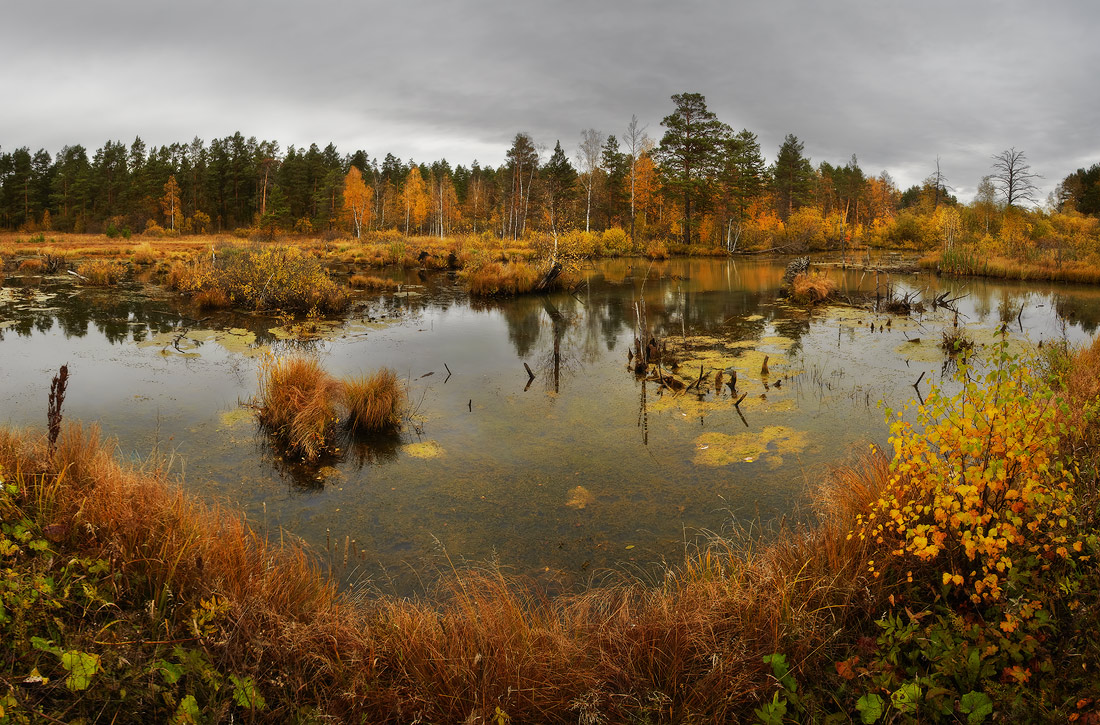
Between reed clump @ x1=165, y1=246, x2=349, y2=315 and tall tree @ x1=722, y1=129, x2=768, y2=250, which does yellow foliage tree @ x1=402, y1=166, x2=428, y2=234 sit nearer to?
tall tree @ x1=722, y1=129, x2=768, y2=250

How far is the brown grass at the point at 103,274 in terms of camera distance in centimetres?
2258

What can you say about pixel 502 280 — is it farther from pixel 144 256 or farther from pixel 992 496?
pixel 144 256

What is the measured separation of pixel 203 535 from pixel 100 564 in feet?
2.00

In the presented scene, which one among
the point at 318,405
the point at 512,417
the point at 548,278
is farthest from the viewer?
the point at 548,278

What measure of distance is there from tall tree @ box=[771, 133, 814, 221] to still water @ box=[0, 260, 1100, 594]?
46.9m

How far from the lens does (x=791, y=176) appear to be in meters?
60.2

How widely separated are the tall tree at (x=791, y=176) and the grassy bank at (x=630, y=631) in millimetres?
61877

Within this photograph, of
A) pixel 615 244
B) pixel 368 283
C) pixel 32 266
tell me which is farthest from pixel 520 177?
pixel 32 266

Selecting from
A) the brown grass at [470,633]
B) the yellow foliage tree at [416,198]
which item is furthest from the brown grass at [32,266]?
the yellow foliage tree at [416,198]

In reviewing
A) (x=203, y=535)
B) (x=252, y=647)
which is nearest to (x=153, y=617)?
(x=252, y=647)

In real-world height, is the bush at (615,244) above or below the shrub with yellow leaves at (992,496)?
above

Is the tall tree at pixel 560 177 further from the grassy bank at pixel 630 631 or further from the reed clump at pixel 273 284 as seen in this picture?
the grassy bank at pixel 630 631

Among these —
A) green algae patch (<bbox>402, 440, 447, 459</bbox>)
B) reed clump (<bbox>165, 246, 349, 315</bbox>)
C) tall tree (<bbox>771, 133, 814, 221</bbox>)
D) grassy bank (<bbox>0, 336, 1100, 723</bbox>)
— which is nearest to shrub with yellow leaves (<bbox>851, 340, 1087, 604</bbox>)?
grassy bank (<bbox>0, 336, 1100, 723</bbox>)

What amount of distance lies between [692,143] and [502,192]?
19.9 metres
